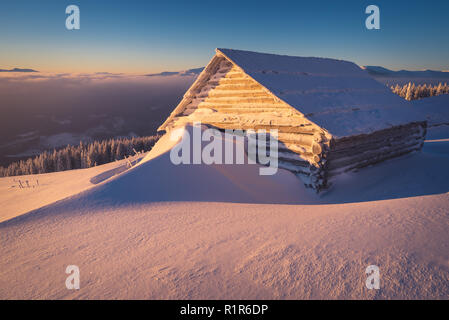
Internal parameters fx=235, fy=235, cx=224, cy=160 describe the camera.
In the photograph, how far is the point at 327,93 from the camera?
8047mm

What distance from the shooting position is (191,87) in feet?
31.4

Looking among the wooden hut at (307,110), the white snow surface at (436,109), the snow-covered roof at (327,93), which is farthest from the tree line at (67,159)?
the white snow surface at (436,109)

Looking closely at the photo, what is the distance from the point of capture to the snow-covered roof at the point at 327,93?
679 cm

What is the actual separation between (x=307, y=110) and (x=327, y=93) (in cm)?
206

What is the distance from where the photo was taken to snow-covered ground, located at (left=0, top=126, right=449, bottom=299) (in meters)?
2.30

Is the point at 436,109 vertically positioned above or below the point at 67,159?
above

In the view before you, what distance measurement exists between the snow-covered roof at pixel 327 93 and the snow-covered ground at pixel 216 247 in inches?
103

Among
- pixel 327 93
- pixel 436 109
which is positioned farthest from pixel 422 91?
pixel 327 93

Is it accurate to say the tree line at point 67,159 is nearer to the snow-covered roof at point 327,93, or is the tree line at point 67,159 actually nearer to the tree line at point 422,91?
the snow-covered roof at point 327,93

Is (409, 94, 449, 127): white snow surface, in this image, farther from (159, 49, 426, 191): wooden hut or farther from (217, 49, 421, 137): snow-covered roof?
(159, 49, 426, 191): wooden hut

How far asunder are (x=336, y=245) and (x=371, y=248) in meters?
0.36

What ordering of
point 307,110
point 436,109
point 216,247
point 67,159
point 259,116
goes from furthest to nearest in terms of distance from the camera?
point 436,109 < point 67,159 < point 259,116 < point 307,110 < point 216,247

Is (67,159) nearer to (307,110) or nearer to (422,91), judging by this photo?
(307,110)

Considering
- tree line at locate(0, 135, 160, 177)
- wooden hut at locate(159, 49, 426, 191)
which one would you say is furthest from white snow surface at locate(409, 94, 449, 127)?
tree line at locate(0, 135, 160, 177)
